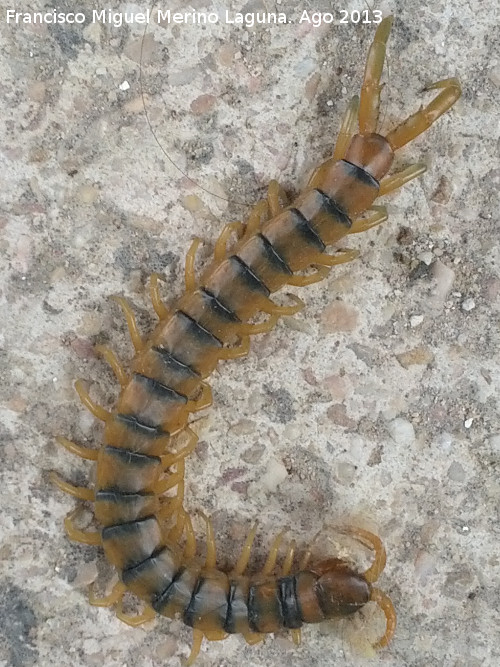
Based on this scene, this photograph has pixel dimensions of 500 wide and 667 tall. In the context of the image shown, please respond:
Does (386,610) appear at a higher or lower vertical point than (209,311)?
lower

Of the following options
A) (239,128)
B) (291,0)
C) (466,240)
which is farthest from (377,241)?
(291,0)

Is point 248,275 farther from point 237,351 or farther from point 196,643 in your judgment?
point 196,643

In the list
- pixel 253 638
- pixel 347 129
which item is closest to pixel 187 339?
pixel 347 129

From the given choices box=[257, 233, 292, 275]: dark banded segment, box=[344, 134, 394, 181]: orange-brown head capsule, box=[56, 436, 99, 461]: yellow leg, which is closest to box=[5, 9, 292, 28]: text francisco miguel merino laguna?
box=[344, 134, 394, 181]: orange-brown head capsule

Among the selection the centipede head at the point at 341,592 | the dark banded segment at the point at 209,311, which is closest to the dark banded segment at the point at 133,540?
the centipede head at the point at 341,592

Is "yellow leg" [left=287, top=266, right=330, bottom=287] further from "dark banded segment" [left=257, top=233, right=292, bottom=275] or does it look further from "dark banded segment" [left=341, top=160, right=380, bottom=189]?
"dark banded segment" [left=341, top=160, right=380, bottom=189]

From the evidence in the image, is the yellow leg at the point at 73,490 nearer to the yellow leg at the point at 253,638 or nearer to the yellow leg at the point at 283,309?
the yellow leg at the point at 253,638
